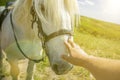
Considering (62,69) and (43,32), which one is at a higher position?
(43,32)

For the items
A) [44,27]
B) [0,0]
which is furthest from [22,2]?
[0,0]

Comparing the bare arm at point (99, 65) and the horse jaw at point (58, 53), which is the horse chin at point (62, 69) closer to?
the horse jaw at point (58, 53)

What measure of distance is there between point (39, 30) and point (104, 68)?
4.27ft

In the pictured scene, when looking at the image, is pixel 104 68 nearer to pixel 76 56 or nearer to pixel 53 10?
pixel 76 56

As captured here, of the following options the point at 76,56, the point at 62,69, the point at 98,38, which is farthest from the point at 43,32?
the point at 98,38

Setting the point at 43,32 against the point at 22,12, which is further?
the point at 22,12

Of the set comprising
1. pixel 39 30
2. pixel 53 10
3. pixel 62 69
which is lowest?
pixel 62 69

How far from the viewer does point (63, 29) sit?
8.88ft

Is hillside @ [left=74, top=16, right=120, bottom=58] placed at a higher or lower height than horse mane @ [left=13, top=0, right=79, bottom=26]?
lower

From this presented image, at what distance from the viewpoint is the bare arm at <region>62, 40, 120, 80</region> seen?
1.67 metres

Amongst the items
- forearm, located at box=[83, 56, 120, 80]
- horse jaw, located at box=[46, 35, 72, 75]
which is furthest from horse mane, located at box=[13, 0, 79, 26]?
forearm, located at box=[83, 56, 120, 80]

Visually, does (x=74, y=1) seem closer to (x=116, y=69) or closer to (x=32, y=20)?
(x=32, y=20)

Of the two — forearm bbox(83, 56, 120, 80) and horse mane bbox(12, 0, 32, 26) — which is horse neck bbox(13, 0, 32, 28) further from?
forearm bbox(83, 56, 120, 80)

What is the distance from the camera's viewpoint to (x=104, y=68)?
1.73 metres
